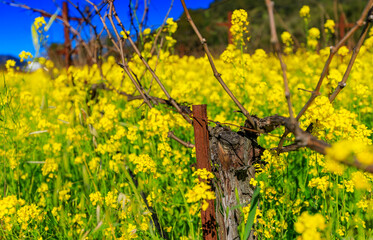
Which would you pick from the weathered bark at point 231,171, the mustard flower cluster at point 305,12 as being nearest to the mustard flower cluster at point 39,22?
the weathered bark at point 231,171

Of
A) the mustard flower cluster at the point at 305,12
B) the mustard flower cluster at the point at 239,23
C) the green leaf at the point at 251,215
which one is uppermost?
the mustard flower cluster at the point at 305,12

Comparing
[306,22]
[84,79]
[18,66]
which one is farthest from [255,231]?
[306,22]

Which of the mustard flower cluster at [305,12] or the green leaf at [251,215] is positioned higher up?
the mustard flower cluster at [305,12]

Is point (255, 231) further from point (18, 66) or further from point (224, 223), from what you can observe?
point (18, 66)

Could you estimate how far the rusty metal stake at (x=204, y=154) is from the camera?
1.29 metres

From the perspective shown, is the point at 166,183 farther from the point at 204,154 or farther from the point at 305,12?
the point at 305,12

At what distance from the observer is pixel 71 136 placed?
2.47m

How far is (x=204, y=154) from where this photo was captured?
1296mm

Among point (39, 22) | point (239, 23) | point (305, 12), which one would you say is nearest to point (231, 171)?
point (239, 23)

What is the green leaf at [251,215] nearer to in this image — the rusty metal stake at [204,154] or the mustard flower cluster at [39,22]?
the rusty metal stake at [204,154]

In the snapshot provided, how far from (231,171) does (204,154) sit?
129mm

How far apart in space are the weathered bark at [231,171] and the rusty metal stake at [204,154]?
29 millimetres

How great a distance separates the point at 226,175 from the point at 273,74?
11.3 feet

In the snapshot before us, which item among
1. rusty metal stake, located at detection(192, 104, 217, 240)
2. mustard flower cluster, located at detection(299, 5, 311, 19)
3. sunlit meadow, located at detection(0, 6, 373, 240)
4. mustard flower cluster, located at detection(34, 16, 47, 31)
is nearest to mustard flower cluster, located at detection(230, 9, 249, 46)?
sunlit meadow, located at detection(0, 6, 373, 240)
